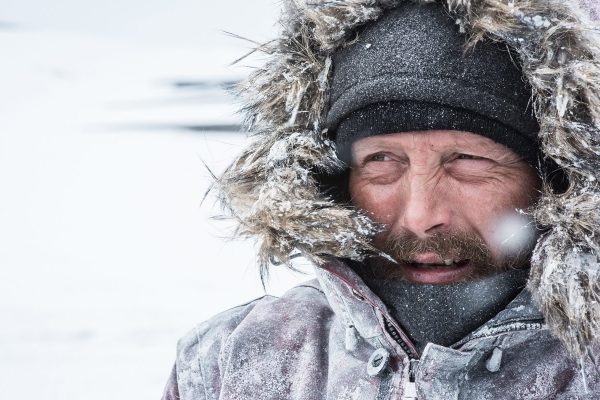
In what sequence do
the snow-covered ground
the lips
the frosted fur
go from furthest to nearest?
the snow-covered ground → the lips → the frosted fur

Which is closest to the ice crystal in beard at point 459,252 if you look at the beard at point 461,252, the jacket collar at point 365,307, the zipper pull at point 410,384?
the beard at point 461,252

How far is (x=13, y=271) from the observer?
186 inches

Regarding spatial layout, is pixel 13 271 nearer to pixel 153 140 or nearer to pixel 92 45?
pixel 153 140

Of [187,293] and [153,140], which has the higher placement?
[153,140]

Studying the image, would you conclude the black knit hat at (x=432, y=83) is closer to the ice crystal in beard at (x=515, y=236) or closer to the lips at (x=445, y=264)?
the ice crystal in beard at (x=515, y=236)

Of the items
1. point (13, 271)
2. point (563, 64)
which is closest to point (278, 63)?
point (563, 64)

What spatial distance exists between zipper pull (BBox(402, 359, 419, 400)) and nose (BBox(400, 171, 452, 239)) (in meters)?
0.25

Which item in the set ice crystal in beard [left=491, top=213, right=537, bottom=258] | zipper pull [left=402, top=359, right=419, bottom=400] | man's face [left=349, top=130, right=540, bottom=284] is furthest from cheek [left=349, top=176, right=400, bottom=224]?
zipper pull [left=402, top=359, right=419, bottom=400]

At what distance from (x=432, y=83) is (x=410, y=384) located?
552 millimetres

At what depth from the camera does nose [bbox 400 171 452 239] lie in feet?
4.98

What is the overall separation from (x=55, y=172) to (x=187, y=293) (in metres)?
2.58

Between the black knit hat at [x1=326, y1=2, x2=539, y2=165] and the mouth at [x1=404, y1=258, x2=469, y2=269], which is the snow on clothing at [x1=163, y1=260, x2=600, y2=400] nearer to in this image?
the mouth at [x1=404, y1=258, x2=469, y2=269]

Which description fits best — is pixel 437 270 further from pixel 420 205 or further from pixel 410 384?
pixel 410 384

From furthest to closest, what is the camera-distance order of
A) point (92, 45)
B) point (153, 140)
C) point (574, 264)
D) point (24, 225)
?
point (92, 45) → point (153, 140) → point (24, 225) → point (574, 264)
